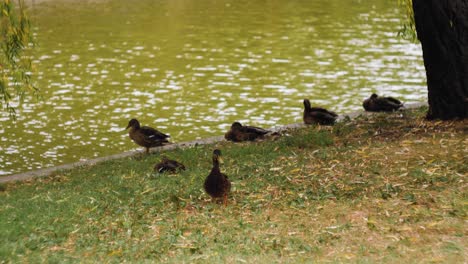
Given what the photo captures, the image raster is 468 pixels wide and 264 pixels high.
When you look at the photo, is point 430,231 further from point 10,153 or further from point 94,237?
point 10,153

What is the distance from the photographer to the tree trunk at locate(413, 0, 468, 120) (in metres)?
13.1

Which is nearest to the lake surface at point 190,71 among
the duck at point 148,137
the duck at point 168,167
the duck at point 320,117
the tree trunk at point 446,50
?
the duck at point 148,137

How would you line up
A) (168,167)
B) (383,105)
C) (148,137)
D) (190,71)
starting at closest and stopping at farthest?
(168,167), (148,137), (383,105), (190,71)

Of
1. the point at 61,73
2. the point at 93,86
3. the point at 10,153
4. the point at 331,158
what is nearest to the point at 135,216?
the point at 331,158

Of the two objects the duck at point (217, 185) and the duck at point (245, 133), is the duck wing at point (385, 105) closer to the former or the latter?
the duck at point (245, 133)

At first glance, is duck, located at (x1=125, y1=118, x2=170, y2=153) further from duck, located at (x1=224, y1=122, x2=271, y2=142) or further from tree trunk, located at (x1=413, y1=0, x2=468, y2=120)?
tree trunk, located at (x1=413, y1=0, x2=468, y2=120)

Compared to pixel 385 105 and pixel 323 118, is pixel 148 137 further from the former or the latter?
pixel 385 105

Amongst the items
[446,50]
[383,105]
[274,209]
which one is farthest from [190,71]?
[274,209]

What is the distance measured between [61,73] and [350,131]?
12.7 meters

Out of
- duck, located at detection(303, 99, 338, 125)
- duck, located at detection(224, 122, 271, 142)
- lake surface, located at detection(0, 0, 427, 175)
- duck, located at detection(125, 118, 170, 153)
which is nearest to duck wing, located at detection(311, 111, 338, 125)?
duck, located at detection(303, 99, 338, 125)

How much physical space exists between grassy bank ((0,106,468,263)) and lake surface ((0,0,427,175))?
5438 millimetres

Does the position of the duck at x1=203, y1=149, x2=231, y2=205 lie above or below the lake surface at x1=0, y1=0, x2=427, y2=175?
above

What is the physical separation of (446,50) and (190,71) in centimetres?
1238

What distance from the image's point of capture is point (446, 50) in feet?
43.5
